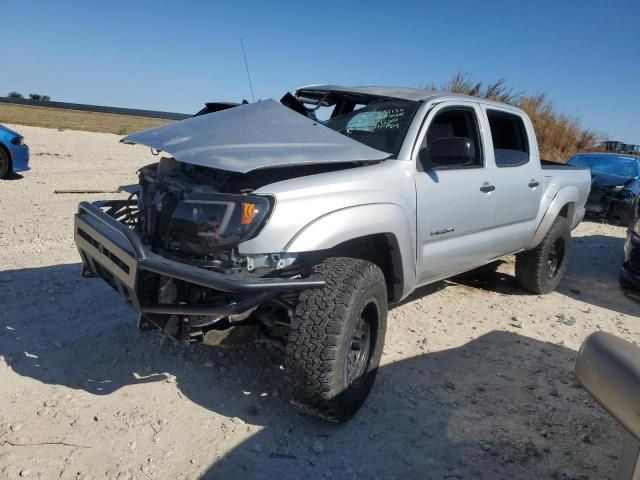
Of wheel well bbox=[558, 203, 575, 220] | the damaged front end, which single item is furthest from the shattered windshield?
wheel well bbox=[558, 203, 575, 220]

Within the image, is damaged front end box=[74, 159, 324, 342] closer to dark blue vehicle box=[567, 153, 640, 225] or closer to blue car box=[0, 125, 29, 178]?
blue car box=[0, 125, 29, 178]

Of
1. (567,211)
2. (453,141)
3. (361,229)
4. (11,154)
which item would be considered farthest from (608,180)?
(11,154)

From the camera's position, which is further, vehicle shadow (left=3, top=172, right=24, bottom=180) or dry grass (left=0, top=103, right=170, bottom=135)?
dry grass (left=0, top=103, right=170, bottom=135)

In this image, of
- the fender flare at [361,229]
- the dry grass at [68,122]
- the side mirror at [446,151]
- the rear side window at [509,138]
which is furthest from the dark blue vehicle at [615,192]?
the dry grass at [68,122]

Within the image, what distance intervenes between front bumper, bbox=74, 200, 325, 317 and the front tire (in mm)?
122

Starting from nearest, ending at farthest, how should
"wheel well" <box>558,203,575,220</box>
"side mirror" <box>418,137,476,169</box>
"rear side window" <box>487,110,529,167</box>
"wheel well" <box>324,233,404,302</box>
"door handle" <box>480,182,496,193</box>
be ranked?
"wheel well" <box>324,233,404,302</box>, "side mirror" <box>418,137,476,169</box>, "door handle" <box>480,182,496,193</box>, "rear side window" <box>487,110,529,167</box>, "wheel well" <box>558,203,575,220</box>

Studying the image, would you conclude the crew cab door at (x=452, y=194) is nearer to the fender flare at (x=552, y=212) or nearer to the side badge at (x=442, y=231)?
the side badge at (x=442, y=231)

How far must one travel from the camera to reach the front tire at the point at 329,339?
9.21 feet

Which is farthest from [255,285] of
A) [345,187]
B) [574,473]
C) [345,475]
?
[574,473]

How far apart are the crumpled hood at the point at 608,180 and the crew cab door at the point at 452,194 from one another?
26.8 ft

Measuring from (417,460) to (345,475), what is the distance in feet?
1.34

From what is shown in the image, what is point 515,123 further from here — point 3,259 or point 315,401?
point 3,259

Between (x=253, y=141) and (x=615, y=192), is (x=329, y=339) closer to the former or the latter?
(x=253, y=141)

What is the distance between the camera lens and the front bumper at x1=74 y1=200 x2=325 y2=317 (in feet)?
8.52
